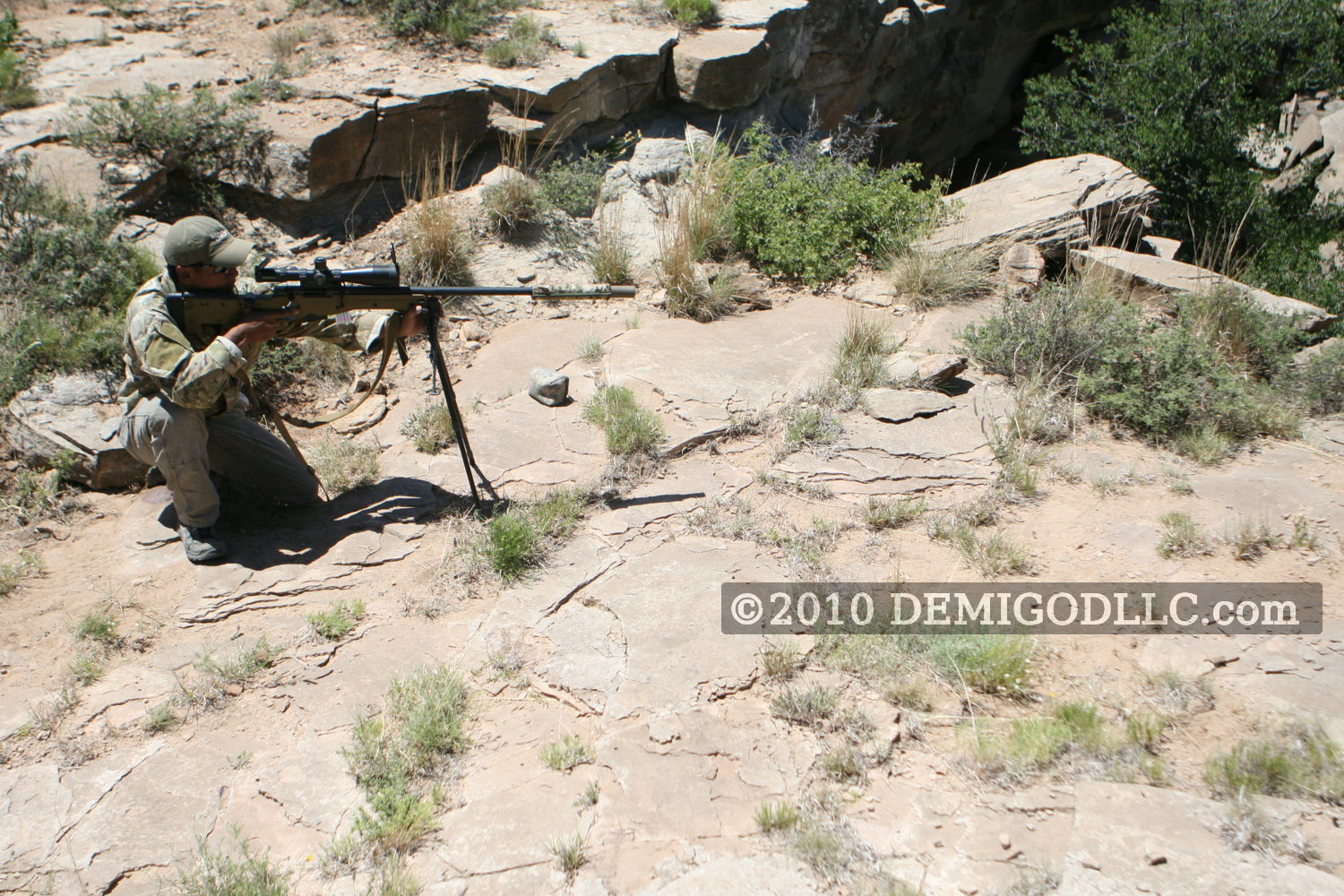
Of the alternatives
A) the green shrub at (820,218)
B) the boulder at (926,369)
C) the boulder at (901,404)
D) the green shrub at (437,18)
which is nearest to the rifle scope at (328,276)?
the boulder at (901,404)

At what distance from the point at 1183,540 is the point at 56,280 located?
633cm

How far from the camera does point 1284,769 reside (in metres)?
2.78

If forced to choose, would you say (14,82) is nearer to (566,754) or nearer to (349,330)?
(349,330)

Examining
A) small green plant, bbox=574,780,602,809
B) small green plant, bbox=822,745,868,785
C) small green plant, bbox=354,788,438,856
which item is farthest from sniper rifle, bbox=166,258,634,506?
small green plant, bbox=822,745,868,785

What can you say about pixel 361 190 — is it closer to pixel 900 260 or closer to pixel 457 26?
pixel 457 26

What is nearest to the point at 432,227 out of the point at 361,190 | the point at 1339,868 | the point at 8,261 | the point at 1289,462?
the point at 361,190

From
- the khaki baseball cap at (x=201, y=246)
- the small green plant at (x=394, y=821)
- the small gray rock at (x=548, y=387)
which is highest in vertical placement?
the khaki baseball cap at (x=201, y=246)

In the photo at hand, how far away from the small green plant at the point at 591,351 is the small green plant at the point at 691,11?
14.5ft

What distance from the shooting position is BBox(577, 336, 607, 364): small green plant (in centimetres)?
588

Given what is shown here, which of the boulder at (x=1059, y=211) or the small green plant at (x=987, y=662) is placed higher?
the boulder at (x=1059, y=211)

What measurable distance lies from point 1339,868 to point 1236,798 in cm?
29

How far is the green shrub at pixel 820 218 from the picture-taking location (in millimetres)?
6941

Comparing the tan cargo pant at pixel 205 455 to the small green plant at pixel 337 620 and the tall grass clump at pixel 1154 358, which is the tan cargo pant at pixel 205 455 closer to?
the small green plant at pixel 337 620

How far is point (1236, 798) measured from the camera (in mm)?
2707
